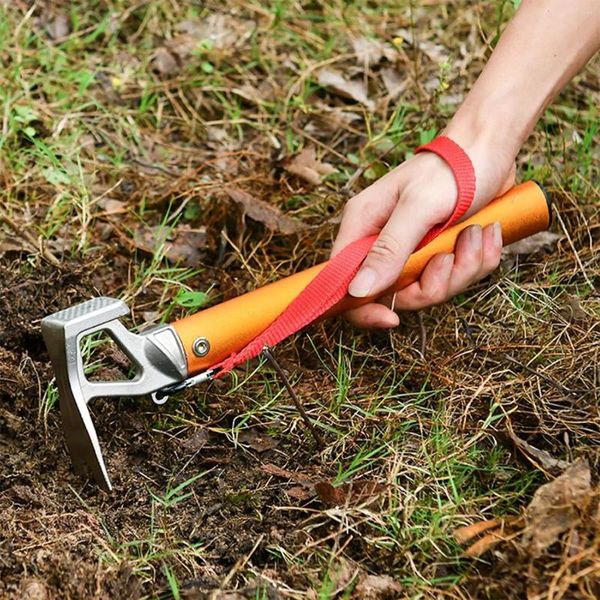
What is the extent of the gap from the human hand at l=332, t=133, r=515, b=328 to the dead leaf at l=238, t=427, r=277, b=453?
1.47 ft

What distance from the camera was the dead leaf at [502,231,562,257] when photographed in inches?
120

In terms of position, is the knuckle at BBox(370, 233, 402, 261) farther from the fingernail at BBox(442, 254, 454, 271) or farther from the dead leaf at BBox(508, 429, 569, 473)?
the dead leaf at BBox(508, 429, 569, 473)

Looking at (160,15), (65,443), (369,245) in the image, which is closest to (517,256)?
(369,245)

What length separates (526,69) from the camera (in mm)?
2689

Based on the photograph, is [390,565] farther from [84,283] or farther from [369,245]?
[84,283]

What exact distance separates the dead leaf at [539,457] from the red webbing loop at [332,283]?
60 cm

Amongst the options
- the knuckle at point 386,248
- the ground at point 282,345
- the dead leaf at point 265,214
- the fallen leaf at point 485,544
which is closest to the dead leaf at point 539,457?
the ground at point 282,345

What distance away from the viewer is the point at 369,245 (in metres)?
2.63

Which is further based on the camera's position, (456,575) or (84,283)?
(84,283)

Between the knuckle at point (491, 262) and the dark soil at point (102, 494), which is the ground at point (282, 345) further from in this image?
the knuckle at point (491, 262)

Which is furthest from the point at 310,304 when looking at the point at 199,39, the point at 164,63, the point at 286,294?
the point at 199,39

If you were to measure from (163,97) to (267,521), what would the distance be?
2.05 metres

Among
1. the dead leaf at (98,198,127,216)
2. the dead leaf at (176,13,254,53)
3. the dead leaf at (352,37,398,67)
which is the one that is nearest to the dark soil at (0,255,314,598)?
the dead leaf at (98,198,127,216)

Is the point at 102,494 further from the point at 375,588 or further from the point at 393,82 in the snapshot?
the point at 393,82
